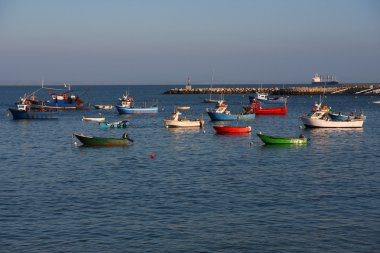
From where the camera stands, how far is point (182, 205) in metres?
38.4

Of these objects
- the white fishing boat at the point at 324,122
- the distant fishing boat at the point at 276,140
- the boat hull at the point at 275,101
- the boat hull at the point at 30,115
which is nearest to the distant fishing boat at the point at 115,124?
the white fishing boat at the point at 324,122

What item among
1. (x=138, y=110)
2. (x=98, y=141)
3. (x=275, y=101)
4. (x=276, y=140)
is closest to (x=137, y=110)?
(x=138, y=110)

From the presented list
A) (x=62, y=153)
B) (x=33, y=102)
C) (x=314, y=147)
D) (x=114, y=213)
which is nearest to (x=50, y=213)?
(x=114, y=213)

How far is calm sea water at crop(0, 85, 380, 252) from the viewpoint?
3109 cm

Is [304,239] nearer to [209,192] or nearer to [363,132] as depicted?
[209,192]

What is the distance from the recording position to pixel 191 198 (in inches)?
1594

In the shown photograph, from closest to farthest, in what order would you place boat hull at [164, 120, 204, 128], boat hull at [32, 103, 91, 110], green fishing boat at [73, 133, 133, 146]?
green fishing boat at [73, 133, 133, 146] < boat hull at [164, 120, 204, 128] < boat hull at [32, 103, 91, 110]

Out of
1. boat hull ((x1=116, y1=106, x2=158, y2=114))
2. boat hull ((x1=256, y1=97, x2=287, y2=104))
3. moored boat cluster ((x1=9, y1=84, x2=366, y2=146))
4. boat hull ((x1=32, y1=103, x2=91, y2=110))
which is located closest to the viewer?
moored boat cluster ((x1=9, y1=84, x2=366, y2=146))

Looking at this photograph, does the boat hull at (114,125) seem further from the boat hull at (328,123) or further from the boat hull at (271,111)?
the boat hull at (271,111)

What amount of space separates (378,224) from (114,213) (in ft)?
49.1

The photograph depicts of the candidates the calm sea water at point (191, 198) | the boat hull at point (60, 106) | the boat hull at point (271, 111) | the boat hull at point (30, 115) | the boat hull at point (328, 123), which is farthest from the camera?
the boat hull at point (60, 106)

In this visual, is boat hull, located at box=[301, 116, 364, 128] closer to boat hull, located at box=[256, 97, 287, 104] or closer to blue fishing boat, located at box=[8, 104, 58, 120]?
blue fishing boat, located at box=[8, 104, 58, 120]

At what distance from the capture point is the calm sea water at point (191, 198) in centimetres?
3109

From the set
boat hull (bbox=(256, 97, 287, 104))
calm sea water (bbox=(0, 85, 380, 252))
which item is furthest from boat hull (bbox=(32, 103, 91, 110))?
calm sea water (bbox=(0, 85, 380, 252))
